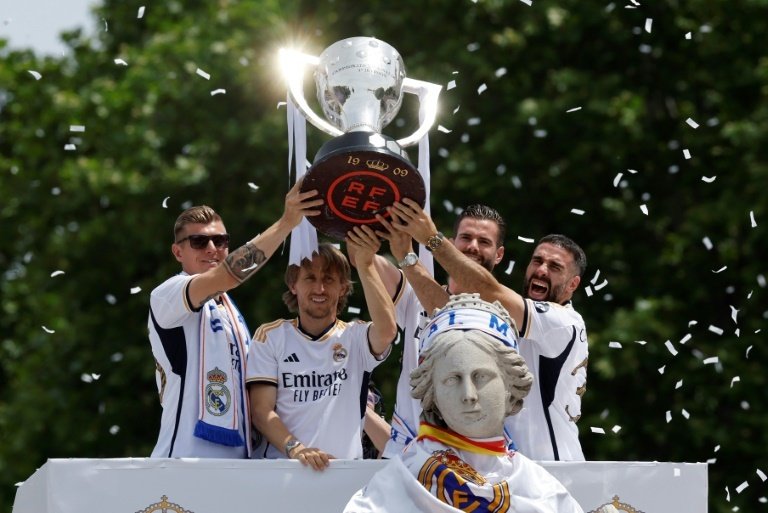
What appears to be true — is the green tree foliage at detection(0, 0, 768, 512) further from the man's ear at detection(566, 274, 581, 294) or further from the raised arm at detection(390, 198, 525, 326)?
the raised arm at detection(390, 198, 525, 326)

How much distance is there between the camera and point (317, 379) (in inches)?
332

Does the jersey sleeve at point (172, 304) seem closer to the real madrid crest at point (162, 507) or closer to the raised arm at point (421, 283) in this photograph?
the raised arm at point (421, 283)

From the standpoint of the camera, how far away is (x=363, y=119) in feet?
26.8

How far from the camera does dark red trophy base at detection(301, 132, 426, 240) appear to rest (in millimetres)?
7609

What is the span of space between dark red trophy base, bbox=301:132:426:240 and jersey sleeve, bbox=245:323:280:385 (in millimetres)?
752

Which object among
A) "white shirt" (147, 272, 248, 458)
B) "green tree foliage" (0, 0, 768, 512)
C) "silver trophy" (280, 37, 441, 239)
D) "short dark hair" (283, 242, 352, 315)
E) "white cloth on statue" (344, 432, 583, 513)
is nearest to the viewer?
"white cloth on statue" (344, 432, 583, 513)

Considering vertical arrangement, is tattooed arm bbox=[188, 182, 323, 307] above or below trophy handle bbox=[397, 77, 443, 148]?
below

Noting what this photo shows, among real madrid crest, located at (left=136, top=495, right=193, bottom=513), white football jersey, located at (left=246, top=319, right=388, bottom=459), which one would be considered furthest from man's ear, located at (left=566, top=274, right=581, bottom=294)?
real madrid crest, located at (left=136, top=495, right=193, bottom=513)

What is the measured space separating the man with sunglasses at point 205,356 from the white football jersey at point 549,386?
130 cm

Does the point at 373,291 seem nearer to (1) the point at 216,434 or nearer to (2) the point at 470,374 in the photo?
(1) the point at 216,434

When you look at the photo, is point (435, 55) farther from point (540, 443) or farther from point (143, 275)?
point (540, 443)

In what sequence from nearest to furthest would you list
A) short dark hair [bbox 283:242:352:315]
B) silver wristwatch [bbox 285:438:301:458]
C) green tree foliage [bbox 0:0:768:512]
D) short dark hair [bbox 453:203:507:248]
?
1. silver wristwatch [bbox 285:438:301:458]
2. short dark hair [bbox 283:242:352:315]
3. short dark hair [bbox 453:203:507:248]
4. green tree foliage [bbox 0:0:768:512]

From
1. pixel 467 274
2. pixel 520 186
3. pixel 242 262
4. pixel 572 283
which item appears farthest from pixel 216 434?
pixel 520 186

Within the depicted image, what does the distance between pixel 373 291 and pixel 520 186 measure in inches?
358
